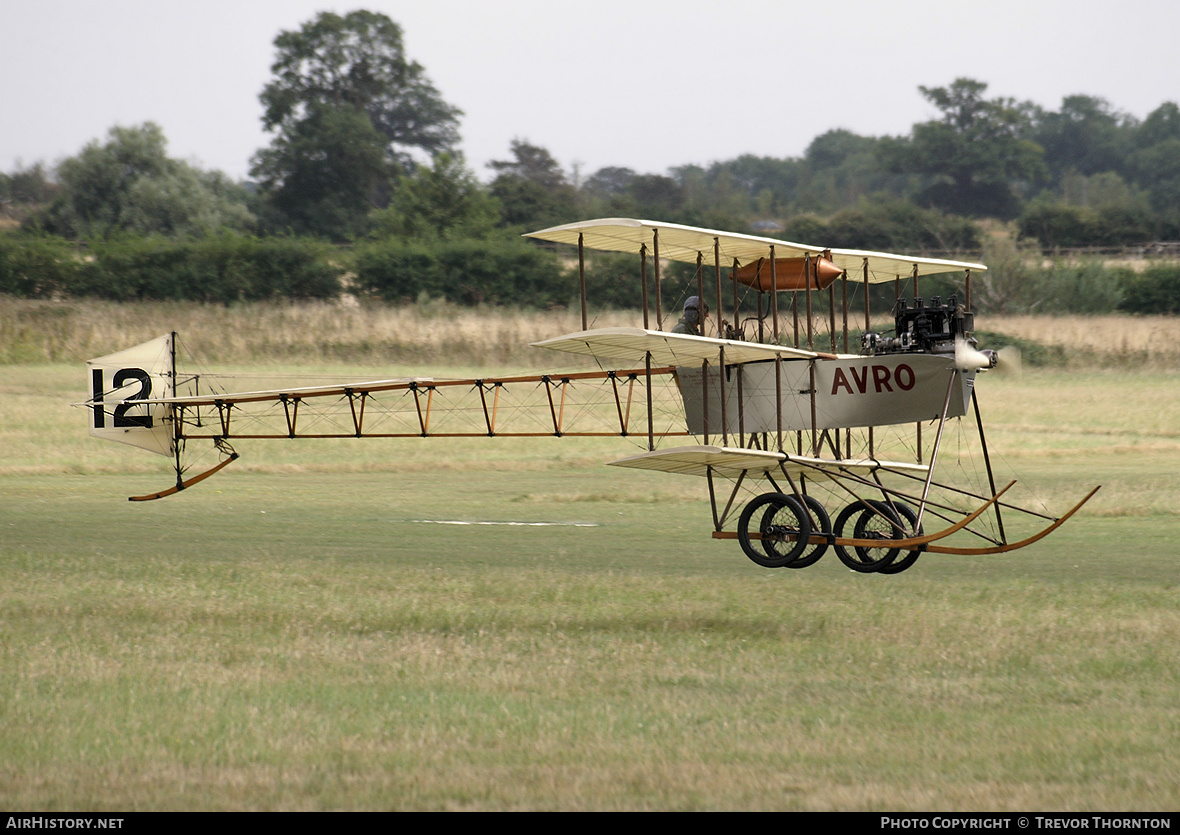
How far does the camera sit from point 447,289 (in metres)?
50.8

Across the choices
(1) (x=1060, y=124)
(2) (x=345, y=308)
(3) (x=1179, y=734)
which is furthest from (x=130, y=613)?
(1) (x=1060, y=124)

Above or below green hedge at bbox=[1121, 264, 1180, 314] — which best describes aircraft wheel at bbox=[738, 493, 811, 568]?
below

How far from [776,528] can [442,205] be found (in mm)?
52396

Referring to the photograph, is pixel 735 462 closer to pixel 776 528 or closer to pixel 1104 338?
pixel 776 528

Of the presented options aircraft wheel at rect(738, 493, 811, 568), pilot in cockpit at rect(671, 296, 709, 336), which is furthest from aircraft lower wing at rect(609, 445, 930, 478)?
pilot in cockpit at rect(671, 296, 709, 336)

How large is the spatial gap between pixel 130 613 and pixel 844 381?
796cm

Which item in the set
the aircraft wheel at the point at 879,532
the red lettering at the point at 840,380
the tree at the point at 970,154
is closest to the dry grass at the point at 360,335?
the aircraft wheel at the point at 879,532

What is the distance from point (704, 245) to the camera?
1377 centimetres

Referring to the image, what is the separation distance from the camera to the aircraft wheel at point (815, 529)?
13180mm

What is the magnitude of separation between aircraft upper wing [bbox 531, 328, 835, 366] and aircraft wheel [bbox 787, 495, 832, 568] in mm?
1653

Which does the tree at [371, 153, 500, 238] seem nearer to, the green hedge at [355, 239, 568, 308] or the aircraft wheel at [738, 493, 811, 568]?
the green hedge at [355, 239, 568, 308]

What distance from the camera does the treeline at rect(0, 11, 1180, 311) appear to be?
1933 inches

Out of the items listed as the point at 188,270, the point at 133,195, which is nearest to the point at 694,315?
the point at 188,270

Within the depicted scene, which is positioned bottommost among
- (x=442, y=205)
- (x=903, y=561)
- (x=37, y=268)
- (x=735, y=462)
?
(x=903, y=561)
